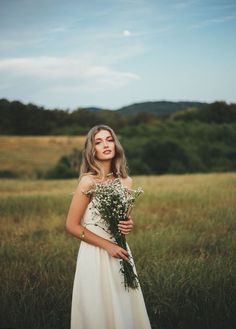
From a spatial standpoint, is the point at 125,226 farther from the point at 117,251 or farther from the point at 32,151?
the point at 32,151

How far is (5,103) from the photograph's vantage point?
14344 millimetres

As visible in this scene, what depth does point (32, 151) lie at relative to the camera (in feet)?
74.2

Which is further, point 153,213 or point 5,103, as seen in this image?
point 5,103

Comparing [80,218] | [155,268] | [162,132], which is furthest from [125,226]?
[162,132]

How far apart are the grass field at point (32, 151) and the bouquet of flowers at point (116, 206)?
49.9ft

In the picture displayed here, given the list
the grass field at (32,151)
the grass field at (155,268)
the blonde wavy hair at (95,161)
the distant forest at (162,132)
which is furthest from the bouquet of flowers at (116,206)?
the grass field at (32,151)

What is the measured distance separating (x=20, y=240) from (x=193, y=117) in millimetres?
26994

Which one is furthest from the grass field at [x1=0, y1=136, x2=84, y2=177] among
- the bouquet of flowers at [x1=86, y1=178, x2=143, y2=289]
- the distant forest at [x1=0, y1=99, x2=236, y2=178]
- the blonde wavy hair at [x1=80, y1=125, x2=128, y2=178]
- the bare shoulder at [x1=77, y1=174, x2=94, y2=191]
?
the bouquet of flowers at [x1=86, y1=178, x2=143, y2=289]

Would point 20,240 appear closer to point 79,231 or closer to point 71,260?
point 71,260

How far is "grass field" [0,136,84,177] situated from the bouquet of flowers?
15219 mm

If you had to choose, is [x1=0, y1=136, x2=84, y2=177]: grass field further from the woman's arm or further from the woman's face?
the woman's arm

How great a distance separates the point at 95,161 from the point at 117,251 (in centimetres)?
64

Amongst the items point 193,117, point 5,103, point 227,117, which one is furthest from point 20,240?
point 193,117

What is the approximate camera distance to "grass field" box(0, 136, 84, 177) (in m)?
19.4
